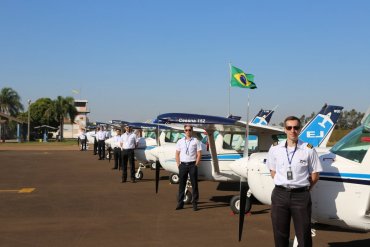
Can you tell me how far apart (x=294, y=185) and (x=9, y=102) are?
87.9 meters

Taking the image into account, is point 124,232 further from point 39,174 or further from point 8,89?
point 8,89

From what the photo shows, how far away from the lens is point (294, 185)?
15.0 feet

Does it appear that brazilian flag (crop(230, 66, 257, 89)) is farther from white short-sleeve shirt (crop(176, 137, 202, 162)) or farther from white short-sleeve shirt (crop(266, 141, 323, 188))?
white short-sleeve shirt (crop(266, 141, 323, 188))

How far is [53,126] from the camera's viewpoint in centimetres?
8431

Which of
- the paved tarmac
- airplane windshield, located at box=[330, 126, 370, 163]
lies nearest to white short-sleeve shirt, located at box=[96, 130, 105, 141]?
the paved tarmac

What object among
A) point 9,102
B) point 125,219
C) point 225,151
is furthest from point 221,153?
point 9,102

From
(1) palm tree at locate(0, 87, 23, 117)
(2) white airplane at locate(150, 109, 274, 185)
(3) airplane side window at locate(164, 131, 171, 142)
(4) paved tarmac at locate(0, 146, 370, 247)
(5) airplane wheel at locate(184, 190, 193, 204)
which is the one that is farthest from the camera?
(1) palm tree at locate(0, 87, 23, 117)

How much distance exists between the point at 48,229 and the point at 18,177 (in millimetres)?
9018

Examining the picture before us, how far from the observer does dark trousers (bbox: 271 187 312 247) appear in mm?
4559

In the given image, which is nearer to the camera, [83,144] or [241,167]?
[241,167]

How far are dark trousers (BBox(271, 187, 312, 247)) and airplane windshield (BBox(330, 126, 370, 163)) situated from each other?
86 cm

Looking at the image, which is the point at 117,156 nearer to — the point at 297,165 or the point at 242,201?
the point at 242,201

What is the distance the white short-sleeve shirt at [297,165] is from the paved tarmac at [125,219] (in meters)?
1.32

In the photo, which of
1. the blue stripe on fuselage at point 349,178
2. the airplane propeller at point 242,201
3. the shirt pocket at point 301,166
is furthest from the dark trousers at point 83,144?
the shirt pocket at point 301,166
